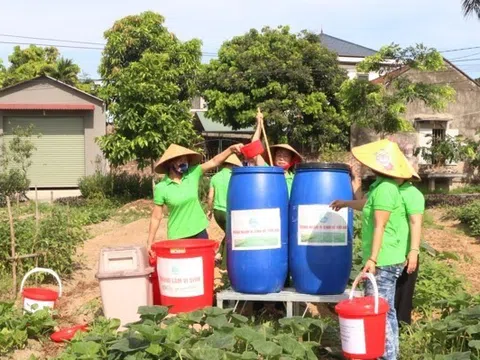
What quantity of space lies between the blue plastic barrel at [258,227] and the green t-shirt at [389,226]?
80cm

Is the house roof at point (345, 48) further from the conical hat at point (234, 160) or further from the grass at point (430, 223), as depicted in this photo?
the conical hat at point (234, 160)

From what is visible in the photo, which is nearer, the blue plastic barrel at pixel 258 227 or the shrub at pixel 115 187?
the blue plastic barrel at pixel 258 227

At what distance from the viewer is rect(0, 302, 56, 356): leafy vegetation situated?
14.9ft

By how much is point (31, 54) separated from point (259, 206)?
89.1 ft

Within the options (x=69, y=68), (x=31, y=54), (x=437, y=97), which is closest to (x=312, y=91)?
(x=437, y=97)

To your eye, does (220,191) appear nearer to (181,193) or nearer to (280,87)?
(181,193)

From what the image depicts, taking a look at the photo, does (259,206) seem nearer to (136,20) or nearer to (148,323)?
(148,323)

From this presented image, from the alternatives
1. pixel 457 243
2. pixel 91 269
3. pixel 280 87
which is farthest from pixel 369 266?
pixel 280 87

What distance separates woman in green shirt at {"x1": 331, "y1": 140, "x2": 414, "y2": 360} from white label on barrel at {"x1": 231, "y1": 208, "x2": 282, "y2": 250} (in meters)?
0.79

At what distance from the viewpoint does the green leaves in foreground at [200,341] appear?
3520 millimetres

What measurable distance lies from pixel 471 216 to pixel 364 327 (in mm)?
7677

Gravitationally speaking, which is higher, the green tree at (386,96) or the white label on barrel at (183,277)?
the green tree at (386,96)

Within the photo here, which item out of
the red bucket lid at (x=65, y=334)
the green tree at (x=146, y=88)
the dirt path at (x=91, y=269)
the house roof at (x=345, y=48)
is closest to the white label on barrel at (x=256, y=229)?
the red bucket lid at (x=65, y=334)

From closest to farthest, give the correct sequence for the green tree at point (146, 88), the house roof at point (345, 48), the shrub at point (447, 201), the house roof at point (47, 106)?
the shrub at point (447, 201) < the green tree at point (146, 88) < the house roof at point (47, 106) < the house roof at point (345, 48)
